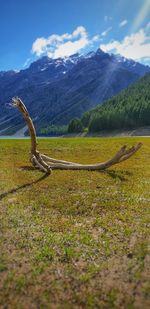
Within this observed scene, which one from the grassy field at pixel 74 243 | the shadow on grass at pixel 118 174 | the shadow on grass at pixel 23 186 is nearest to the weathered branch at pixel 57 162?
the shadow on grass at pixel 118 174

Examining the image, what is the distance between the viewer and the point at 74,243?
13070 mm

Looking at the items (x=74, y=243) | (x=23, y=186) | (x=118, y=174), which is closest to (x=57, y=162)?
(x=118, y=174)

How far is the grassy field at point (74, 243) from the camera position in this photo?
9.77m

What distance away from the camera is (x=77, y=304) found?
938cm

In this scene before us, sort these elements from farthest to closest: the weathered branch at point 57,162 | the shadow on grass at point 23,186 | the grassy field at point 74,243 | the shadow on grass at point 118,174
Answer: the weathered branch at point 57,162, the shadow on grass at point 118,174, the shadow on grass at point 23,186, the grassy field at point 74,243

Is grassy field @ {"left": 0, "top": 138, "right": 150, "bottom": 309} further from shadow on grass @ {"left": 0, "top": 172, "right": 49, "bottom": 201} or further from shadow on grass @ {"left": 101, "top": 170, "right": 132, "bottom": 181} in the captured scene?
shadow on grass @ {"left": 101, "top": 170, "right": 132, "bottom": 181}

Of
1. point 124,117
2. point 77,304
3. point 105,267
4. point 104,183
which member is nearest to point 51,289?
point 77,304

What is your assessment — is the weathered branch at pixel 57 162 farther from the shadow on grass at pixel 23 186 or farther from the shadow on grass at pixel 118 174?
the shadow on grass at pixel 23 186

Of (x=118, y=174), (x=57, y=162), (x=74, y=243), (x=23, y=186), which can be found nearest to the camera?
(x=74, y=243)

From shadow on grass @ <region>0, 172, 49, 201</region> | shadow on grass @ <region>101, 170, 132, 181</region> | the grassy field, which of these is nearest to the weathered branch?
shadow on grass @ <region>101, 170, 132, 181</region>

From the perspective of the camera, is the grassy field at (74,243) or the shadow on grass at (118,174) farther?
the shadow on grass at (118,174)

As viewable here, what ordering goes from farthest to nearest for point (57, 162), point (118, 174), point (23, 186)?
point (57, 162), point (118, 174), point (23, 186)

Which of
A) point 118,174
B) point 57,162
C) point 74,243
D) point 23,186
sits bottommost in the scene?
point 74,243

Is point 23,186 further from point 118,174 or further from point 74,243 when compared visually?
point 74,243
